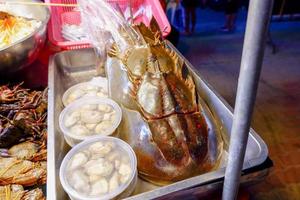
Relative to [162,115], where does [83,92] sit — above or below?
below

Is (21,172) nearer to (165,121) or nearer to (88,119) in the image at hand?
(88,119)

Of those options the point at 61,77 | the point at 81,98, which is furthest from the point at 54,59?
the point at 81,98

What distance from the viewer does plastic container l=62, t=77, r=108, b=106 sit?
1596 mm

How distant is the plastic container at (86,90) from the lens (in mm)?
1596

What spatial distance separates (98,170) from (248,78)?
2.28ft

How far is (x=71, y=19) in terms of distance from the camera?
2.22m

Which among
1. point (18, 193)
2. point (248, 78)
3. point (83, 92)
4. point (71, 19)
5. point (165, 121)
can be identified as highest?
point (248, 78)

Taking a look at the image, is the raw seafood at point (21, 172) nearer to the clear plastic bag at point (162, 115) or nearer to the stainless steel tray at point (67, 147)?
the stainless steel tray at point (67, 147)

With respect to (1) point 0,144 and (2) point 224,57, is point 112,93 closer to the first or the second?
(1) point 0,144

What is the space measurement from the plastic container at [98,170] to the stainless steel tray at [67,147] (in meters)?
0.06

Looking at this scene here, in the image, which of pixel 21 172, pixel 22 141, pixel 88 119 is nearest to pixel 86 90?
pixel 88 119

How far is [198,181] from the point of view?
40.2 inches

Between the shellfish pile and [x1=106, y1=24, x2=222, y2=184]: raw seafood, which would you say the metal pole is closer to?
[x1=106, y1=24, x2=222, y2=184]: raw seafood

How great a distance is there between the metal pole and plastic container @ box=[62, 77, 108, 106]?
1007 millimetres
